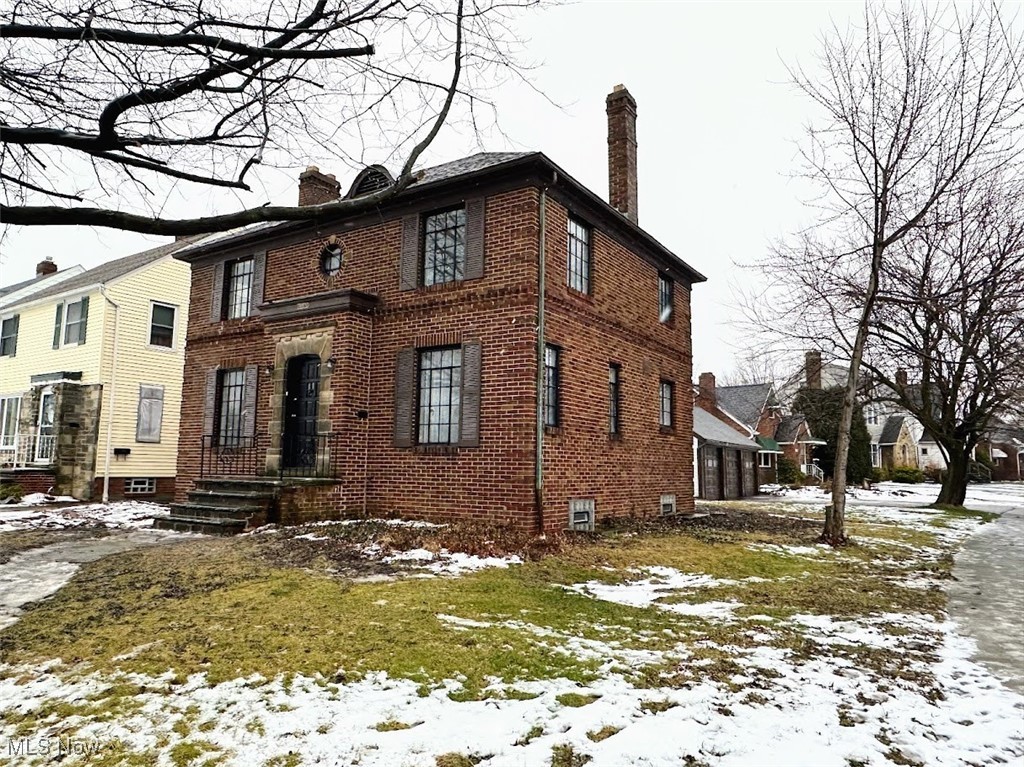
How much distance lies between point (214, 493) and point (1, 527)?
4108 mm

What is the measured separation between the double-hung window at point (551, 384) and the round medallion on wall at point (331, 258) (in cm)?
517

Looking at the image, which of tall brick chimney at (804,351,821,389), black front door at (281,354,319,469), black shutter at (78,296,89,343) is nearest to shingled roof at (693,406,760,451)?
tall brick chimney at (804,351,821,389)

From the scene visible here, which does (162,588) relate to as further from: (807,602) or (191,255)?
(191,255)

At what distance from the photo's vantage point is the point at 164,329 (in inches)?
814

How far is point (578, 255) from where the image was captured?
12461 millimetres

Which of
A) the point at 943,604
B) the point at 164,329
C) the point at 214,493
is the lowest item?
the point at 943,604

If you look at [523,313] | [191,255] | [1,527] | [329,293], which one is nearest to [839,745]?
[523,313]

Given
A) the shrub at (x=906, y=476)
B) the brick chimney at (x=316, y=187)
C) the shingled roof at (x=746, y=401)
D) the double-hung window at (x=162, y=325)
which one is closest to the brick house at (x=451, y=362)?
the brick chimney at (x=316, y=187)

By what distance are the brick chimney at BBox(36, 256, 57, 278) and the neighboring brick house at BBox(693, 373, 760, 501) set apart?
30.2m

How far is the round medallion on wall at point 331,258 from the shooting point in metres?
13.4

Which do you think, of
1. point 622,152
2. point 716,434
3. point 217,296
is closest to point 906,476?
point 716,434

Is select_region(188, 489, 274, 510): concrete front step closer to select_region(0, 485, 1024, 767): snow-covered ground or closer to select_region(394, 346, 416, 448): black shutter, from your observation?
select_region(394, 346, 416, 448): black shutter

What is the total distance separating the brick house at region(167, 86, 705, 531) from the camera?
10812 millimetres

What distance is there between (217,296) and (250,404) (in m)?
3.44
